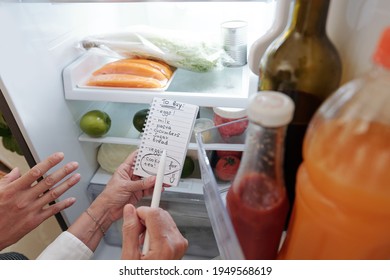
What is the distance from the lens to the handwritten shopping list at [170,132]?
62cm

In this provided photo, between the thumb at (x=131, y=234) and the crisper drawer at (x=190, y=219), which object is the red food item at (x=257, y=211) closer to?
the thumb at (x=131, y=234)

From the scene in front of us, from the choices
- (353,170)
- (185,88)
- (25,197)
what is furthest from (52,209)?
(353,170)

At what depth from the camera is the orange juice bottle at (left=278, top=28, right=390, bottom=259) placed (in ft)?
0.85

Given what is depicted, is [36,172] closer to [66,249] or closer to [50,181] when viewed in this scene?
[50,181]

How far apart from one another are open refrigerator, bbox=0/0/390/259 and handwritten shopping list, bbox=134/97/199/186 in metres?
0.08

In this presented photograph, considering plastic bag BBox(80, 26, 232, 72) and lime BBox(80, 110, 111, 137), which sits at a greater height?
plastic bag BBox(80, 26, 232, 72)

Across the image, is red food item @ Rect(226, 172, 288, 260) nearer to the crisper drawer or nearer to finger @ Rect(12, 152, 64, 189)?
finger @ Rect(12, 152, 64, 189)

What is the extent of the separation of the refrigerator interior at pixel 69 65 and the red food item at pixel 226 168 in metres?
0.24

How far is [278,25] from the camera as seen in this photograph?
0.44m

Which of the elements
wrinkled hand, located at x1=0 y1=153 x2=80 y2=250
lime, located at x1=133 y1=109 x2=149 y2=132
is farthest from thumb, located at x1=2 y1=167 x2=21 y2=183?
lime, located at x1=133 y1=109 x2=149 y2=132

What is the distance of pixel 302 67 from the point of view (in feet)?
1.19

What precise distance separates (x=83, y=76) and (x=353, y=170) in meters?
0.91
